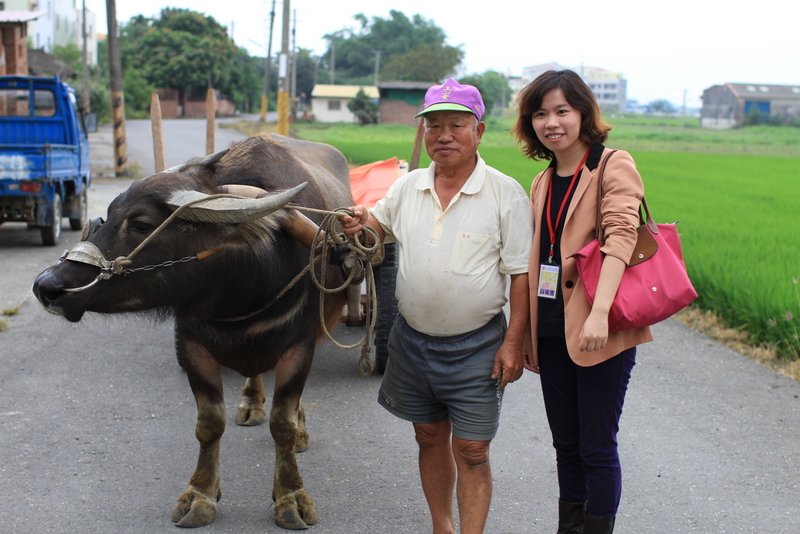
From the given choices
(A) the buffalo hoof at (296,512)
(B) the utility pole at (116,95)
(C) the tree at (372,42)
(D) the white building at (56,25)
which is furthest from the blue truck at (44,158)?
(C) the tree at (372,42)

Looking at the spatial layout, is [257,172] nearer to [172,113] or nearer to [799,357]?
[799,357]

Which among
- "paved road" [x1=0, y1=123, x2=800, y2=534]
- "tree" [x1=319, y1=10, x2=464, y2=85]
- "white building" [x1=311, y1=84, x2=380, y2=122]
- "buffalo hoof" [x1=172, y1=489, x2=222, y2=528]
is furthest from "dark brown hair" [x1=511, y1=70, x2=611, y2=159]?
"tree" [x1=319, y1=10, x2=464, y2=85]

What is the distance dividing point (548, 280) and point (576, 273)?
0.34 ft

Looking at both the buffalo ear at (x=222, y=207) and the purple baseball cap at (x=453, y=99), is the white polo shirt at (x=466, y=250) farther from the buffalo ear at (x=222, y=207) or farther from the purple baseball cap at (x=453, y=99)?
the buffalo ear at (x=222, y=207)

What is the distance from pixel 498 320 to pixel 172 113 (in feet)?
192

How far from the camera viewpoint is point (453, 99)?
312 centimetres

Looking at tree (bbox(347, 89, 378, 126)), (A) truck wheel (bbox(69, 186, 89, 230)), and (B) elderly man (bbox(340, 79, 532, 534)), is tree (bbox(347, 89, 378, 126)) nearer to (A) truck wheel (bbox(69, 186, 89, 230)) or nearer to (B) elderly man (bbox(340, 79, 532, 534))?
(A) truck wheel (bbox(69, 186, 89, 230))

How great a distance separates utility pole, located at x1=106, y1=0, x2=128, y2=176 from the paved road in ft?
42.0

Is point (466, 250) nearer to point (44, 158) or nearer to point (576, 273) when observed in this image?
point (576, 273)

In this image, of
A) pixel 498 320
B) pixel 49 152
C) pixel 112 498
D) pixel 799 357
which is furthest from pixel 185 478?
pixel 49 152

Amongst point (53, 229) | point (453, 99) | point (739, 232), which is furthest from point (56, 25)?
point (453, 99)

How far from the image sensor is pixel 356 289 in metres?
4.87

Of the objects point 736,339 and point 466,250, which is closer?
point 466,250

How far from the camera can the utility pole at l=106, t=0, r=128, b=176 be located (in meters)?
18.9
